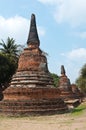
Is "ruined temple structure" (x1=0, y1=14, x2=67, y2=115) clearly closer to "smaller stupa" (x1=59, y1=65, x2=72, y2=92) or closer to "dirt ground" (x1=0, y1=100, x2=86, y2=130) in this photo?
"dirt ground" (x1=0, y1=100, x2=86, y2=130)

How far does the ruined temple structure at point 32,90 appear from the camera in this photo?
18.5 metres

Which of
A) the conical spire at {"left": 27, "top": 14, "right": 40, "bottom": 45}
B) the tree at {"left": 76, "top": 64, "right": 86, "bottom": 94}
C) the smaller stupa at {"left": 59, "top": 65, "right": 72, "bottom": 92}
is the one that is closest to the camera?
the conical spire at {"left": 27, "top": 14, "right": 40, "bottom": 45}

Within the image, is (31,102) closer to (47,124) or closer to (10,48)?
(47,124)

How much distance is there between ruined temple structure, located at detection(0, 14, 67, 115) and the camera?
1848 centimetres

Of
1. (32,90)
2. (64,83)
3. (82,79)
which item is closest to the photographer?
(32,90)

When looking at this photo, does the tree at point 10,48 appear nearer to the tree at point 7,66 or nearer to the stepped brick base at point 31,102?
the tree at point 7,66

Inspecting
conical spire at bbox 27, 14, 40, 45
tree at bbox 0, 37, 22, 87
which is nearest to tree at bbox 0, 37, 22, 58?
tree at bbox 0, 37, 22, 87

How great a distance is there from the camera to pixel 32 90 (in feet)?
62.2

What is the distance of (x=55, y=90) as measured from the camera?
1973cm

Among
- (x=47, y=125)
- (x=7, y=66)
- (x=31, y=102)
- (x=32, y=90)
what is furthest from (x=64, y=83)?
(x=47, y=125)

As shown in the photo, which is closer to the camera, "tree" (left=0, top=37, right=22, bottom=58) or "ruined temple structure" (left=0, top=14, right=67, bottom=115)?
"ruined temple structure" (left=0, top=14, right=67, bottom=115)

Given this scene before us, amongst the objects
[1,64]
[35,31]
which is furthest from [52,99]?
[1,64]

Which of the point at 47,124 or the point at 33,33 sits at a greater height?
the point at 33,33

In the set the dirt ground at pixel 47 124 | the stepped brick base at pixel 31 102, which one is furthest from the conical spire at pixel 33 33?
the dirt ground at pixel 47 124
